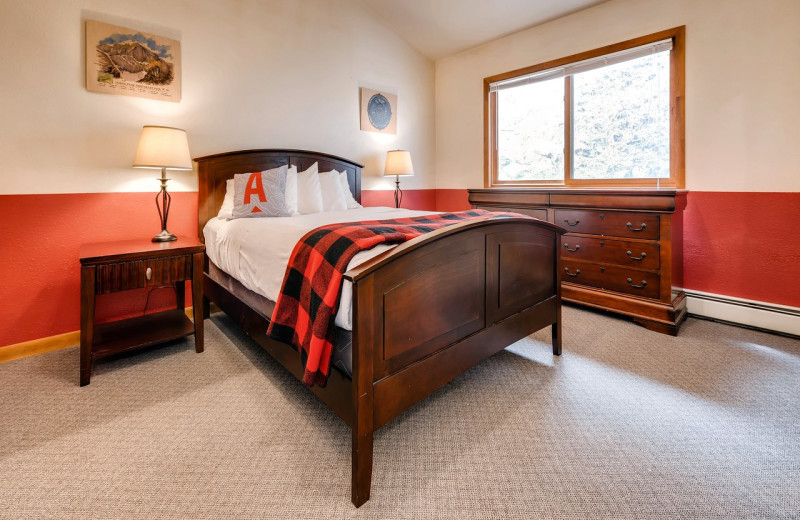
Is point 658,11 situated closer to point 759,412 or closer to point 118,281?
point 759,412

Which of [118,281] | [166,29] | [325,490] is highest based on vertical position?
[166,29]

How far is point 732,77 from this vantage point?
2.74 meters

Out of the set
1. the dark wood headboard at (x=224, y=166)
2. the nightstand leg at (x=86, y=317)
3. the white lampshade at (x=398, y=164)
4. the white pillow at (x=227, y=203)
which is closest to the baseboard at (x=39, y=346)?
the nightstand leg at (x=86, y=317)

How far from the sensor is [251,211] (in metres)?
2.76

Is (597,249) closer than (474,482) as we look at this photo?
No

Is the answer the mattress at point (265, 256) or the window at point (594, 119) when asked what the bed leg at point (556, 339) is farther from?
the window at point (594, 119)

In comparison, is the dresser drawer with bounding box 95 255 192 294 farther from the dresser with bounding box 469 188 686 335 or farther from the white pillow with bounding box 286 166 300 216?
the dresser with bounding box 469 188 686 335

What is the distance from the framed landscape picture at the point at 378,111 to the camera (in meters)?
4.10

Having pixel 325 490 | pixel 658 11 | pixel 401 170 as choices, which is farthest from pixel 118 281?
pixel 658 11

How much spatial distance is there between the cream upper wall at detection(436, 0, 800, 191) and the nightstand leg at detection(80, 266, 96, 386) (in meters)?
3.99

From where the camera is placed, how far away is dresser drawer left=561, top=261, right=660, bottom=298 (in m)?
2.80

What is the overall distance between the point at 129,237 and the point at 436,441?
98.1 inches

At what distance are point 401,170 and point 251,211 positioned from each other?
1.80 metres

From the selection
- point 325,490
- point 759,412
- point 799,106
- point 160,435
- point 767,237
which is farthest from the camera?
point 767,237
